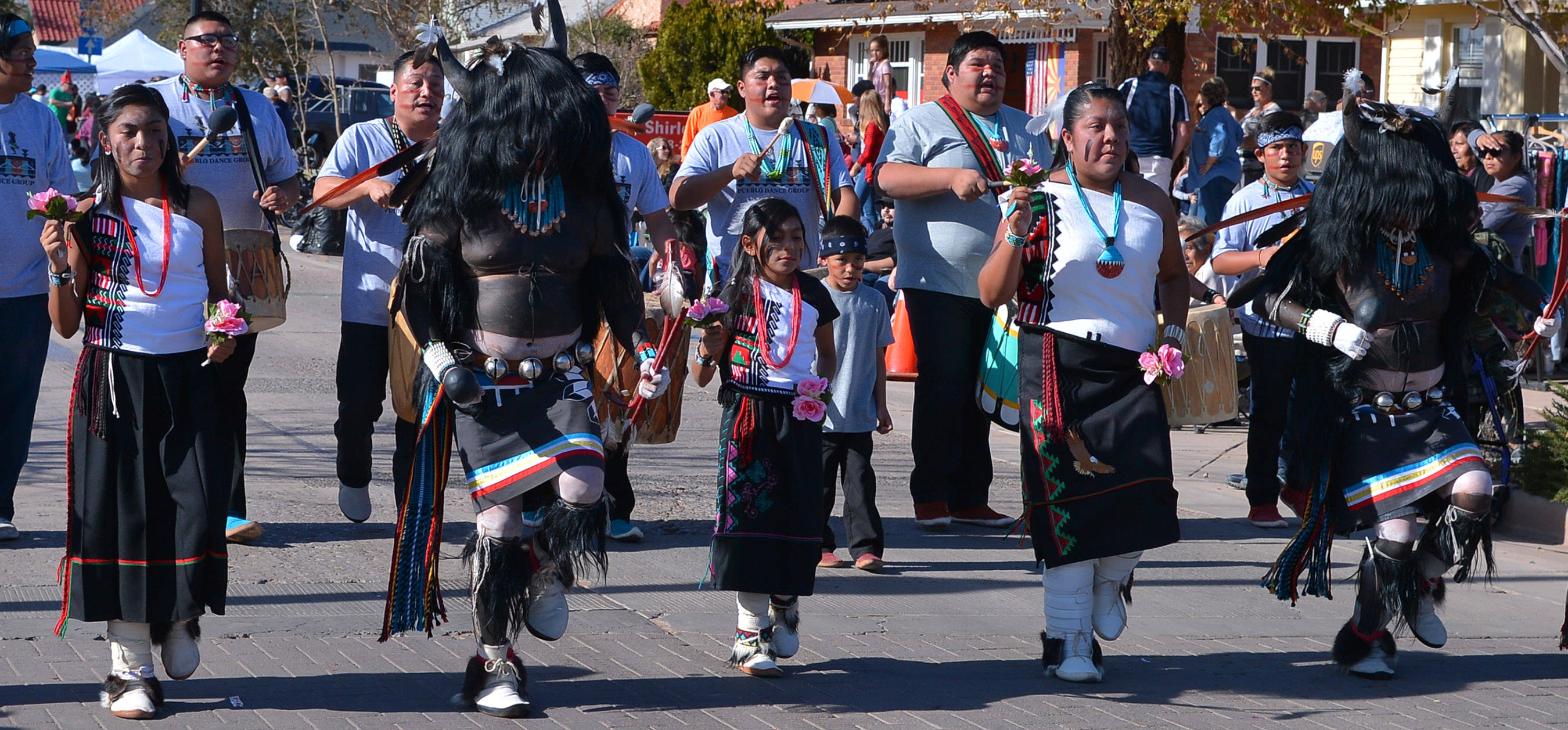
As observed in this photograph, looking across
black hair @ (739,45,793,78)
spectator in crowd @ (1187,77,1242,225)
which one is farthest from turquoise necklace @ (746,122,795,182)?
spectator in crowd @ (1187,77,1242,225)

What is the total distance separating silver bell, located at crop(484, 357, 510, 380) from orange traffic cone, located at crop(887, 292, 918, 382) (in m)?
6.00

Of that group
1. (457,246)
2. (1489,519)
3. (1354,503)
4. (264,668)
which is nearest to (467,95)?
(457,246)

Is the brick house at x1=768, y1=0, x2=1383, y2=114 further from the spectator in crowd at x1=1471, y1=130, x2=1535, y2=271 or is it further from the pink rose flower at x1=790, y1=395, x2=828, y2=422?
the pink rose flower at x1=790, y1=395, x2=828, y2=422

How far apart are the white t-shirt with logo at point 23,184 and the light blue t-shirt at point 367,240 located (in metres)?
1.12

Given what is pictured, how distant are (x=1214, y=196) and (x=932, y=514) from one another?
681cm

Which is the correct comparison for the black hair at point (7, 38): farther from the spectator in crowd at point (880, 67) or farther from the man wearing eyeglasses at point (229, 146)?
the spectator in crowd at point (880, 67)

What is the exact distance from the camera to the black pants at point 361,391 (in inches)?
244

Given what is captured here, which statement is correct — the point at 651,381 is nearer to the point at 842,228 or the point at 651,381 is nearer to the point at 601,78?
the point at 842,228

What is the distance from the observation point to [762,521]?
489 centimetres

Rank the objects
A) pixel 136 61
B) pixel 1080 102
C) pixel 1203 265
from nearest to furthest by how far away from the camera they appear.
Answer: pixel 1080 102 < pixel 1203 265 < pixel 136 61

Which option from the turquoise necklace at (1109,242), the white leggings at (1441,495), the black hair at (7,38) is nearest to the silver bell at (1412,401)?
the white leggings at (1441,495)

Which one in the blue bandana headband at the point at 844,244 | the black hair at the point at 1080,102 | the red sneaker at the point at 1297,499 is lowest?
the red sneaker at the point at 1297,499

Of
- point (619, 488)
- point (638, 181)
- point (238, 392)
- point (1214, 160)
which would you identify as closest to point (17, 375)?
point (238, 392)

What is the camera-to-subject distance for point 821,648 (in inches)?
205
